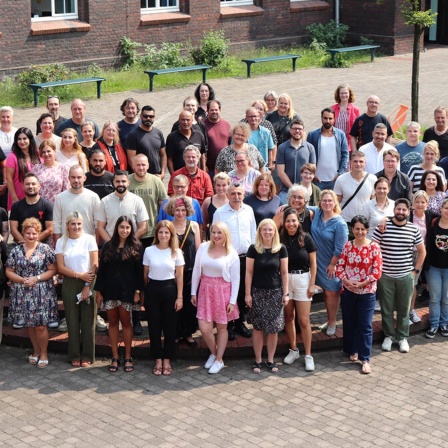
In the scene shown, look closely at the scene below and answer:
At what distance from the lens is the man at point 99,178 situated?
485 inches

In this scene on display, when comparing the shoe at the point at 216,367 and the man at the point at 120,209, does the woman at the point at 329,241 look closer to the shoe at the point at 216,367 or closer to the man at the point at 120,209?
the shoe at the point at 216,367

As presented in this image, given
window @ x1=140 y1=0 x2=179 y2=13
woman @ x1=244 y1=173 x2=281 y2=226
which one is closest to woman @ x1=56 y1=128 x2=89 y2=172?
woman @ x1=244 y1=173 x2=281 y2=226

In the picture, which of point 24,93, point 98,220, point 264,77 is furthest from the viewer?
point 264,77

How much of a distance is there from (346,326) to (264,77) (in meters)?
16.0

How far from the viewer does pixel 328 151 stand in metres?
14.1

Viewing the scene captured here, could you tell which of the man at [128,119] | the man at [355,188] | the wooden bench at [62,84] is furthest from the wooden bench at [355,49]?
the man at [355,188]

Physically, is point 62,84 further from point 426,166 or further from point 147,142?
point 426,166

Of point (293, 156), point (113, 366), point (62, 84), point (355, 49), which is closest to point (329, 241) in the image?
point (293, 156)

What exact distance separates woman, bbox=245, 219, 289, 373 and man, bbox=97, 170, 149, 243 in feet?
4.62

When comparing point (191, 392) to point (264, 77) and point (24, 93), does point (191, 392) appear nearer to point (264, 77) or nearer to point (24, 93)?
point (24, 93)

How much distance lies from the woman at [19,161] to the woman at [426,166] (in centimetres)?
461

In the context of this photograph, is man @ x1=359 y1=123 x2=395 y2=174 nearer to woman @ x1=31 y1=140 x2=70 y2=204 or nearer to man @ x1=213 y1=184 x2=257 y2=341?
man @ x1=213 y1=184 x2=257 y2=341

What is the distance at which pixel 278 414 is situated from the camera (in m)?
10.4

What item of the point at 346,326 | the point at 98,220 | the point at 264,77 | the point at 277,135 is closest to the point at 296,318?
the point at 346,326
